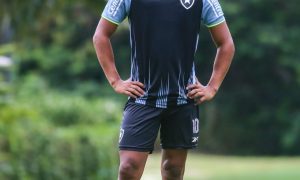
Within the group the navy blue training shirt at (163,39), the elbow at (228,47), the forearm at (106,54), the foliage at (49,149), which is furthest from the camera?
the foliage at (49,149)

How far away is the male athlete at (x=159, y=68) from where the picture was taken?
20.0 ft

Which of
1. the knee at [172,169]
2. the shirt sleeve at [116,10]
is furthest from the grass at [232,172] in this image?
the shirt sleeve at [116,10]

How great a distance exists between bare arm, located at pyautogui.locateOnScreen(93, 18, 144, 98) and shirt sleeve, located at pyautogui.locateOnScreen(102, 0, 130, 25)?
0.04 meters

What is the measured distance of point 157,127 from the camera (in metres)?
6.27

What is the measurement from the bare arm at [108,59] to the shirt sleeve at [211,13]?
0.60 meters

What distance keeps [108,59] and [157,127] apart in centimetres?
55

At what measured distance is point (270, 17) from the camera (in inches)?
1564

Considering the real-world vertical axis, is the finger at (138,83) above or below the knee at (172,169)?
above

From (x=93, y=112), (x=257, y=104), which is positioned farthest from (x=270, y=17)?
(x=93, y=112)

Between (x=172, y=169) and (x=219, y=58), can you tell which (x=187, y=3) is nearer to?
(x=219, y=58)

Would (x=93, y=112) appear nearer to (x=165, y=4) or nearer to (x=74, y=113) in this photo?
(x=74, y=113)

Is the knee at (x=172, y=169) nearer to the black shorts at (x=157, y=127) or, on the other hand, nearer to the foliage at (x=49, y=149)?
the black shorts at (x=157, y=127)

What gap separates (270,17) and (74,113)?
82.8 ft

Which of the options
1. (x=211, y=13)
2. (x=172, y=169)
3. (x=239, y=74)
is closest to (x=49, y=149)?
(x=172, y=169)
